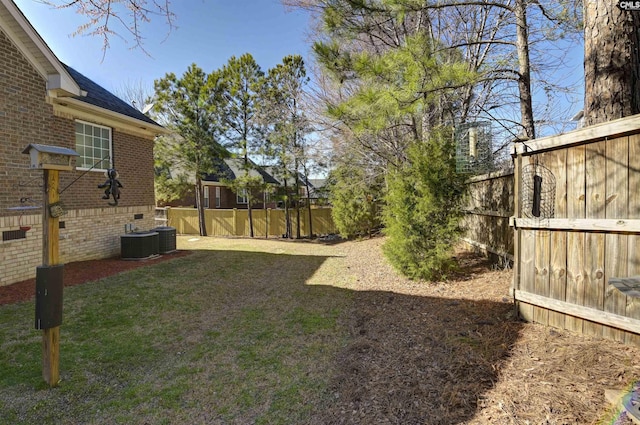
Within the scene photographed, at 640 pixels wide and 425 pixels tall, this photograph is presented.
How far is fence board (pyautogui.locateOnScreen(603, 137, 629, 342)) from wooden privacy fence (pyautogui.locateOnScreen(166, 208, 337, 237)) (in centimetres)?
1475

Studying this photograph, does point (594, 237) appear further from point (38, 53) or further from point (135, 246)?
point (38, 53)

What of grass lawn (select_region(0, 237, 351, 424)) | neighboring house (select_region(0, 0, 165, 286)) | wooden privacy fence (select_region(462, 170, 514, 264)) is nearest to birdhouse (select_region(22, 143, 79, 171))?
neighboring house (select_region(0, 0, 165, 286))

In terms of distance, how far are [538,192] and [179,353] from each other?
14.7 ft

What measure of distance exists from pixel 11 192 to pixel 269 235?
11646 mm

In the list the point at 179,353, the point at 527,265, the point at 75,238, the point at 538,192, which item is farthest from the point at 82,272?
the point at 538,192

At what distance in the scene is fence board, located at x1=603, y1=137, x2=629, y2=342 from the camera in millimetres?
2824

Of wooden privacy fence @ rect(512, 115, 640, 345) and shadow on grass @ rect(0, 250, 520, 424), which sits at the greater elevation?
wooden privacy fence @ rect(512, 115, 640, 345)

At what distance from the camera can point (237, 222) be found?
17.3 metres

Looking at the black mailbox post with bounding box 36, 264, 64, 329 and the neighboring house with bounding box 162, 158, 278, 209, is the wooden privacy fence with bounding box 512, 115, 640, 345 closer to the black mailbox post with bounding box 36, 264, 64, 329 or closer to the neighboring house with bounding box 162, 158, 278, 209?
the black mailbox post with bounding box 36, 264, 64, 329

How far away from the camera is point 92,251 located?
8.57m

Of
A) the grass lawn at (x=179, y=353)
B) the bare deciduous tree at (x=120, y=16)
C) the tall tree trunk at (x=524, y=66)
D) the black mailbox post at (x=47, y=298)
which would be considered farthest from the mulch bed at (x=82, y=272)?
the tall tree trunk at (x=524, y=66)

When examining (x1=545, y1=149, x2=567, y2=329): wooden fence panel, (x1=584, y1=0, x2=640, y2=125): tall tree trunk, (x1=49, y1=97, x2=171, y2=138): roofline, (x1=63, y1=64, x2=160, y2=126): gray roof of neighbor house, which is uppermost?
(x1=63, y1=64, x2=160, y2=126): gray roof of neighbor house

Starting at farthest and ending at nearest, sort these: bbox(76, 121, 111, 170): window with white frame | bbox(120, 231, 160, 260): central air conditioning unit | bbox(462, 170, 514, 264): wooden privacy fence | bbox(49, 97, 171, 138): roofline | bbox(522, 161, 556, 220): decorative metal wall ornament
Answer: bbox(120, 231, 160, 260): central air conditioning unit → bbox(76, 121, 111, 170): window with white frame → bbox(49, 97, 171, 138): roofline → bbox(462, 170, 514, 264): wooden privacy fence → bbox(522, 161, 556, 220): decorative metal wall ornament

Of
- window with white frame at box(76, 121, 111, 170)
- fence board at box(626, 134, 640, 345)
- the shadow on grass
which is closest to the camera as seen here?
the shadow on grass
